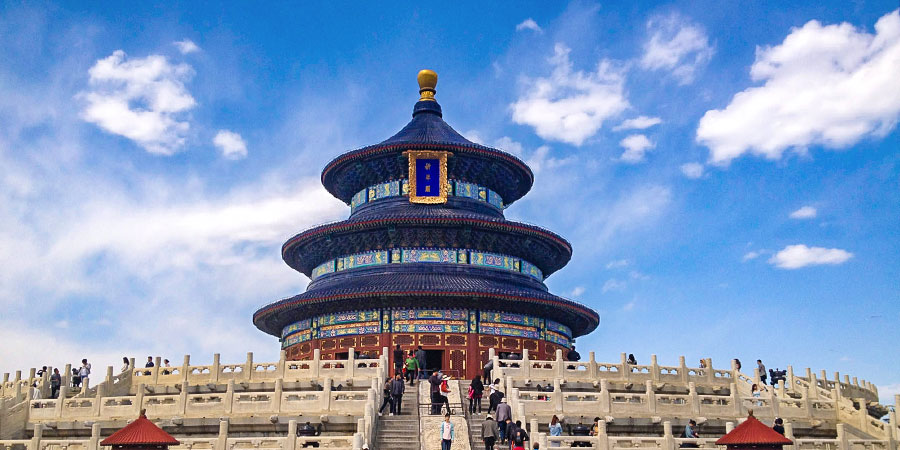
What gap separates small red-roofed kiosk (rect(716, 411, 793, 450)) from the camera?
1897 centimetres

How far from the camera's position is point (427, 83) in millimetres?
56562

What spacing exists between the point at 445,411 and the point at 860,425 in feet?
40.0

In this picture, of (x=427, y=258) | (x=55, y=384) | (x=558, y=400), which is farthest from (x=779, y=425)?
(x=427, y=258)

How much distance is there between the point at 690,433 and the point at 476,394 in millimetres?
6018

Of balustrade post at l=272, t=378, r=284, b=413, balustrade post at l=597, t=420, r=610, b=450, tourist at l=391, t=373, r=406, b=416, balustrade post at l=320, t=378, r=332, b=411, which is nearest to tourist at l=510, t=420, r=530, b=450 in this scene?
balustrade post at l=597, t=420, r=610, b=450

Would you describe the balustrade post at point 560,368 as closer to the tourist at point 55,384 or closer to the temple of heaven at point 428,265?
the temple of heaven at point 428,265

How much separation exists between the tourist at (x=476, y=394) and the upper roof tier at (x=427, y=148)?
2334 cm

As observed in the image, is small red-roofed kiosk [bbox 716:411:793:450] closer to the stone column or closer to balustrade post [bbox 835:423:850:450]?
balustrade post [bbox 835:423:850:450]

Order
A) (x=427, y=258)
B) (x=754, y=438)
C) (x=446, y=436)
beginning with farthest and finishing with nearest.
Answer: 1. (x=427, y=258)
2. (x=446, y=436)
3. (x=754, y=438)

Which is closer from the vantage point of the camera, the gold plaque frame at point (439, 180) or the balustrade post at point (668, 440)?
the balustrade post at point (668, 440)

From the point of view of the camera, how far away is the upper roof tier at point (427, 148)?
49781 mm

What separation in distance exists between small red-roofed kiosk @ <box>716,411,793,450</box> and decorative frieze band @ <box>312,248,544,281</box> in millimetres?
28295

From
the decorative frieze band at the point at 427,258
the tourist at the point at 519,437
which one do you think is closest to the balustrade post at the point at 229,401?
the tourist at the point at 519,437

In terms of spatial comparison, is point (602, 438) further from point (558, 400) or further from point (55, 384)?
point (55, 384)
